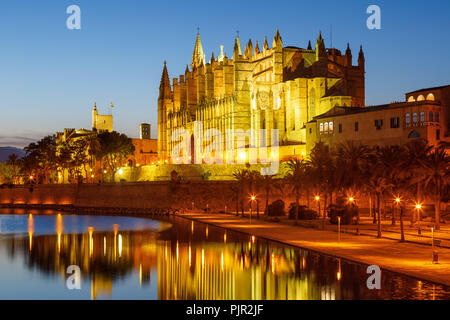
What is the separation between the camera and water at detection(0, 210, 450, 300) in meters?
20.0

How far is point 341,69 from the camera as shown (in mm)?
77875

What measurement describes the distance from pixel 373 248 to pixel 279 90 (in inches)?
2027

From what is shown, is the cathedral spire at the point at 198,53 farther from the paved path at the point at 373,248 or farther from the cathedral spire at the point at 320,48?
the paved path at the point at 373,248

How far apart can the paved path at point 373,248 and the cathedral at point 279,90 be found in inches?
1237

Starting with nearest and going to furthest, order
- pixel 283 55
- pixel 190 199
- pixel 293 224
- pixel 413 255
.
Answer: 1. pixel 413 255
2. pixel 293 224
3. pixel 190 199
4. pixel 283 55

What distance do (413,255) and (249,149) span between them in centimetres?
5301

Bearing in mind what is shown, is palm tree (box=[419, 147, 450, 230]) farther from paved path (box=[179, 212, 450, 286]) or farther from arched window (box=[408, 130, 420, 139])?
arched window (box=[408, 130, 420, 139])

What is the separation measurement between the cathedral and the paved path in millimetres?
31427

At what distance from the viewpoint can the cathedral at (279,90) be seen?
73.4 m

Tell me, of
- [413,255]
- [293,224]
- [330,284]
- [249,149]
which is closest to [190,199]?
[249,149]

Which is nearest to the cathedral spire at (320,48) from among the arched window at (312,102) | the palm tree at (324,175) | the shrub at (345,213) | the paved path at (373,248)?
the arched window at (312,102)

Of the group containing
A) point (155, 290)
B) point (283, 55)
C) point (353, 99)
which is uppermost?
point (283, 55)

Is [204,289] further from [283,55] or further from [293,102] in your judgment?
[283,55]

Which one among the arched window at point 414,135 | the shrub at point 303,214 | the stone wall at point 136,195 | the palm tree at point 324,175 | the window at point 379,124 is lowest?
the shrub at point 303,214
